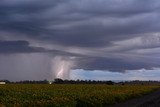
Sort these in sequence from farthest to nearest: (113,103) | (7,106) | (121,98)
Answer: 1. (121,98)
2. (113,103)
3. (7,106)

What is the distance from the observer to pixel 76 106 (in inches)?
1496

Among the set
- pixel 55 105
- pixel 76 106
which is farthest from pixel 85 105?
pixel 55 105

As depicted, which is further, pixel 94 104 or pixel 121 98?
pixel 121 98

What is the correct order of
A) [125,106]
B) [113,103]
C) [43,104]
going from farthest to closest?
[113,103] < [125,106] < [43,104]

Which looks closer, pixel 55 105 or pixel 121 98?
pixel 55 105

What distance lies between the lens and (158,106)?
1591 inches

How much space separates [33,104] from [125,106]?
11.0m

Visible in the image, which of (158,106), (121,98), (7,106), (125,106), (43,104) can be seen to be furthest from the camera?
(121,98)

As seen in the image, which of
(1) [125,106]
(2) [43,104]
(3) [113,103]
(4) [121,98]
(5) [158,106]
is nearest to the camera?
(2) [43,104]

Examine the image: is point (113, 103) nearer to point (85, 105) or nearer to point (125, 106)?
point (125, 106)

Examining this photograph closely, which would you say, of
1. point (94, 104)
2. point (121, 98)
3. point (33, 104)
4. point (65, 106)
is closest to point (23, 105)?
point (33, 104)

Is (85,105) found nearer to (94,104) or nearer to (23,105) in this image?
(94,104)

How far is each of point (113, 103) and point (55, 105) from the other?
13.1 m

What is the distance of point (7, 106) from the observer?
3494 cm
